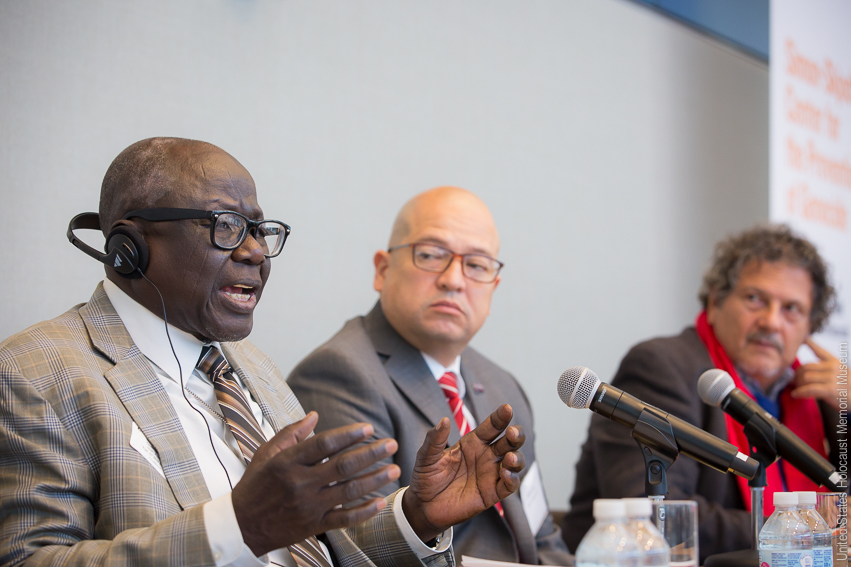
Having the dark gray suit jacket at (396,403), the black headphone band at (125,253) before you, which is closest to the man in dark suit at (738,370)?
the dark gray suit jacket at (396,403)

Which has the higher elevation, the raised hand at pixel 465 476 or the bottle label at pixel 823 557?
the raised hand at pixel 465 476

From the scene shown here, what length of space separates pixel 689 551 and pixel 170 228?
3.71 ft

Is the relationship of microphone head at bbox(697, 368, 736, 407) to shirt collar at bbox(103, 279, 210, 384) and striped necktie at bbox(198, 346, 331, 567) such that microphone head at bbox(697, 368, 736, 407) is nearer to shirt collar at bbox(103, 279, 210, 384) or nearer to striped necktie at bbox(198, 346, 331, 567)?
striped necktie at bbox(198, 346, 331, 567)

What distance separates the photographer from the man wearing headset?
112 centimetres

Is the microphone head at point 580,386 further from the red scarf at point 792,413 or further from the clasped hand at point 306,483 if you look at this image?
the red scarf at point 792,413

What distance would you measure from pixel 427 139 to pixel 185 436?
1973 mm

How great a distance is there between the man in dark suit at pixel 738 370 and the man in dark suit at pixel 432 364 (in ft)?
1.08

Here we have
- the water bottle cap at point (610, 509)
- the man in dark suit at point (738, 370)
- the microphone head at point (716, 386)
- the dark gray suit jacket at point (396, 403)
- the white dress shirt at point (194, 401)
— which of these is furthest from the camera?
the man in dark suit at point (738, 370)

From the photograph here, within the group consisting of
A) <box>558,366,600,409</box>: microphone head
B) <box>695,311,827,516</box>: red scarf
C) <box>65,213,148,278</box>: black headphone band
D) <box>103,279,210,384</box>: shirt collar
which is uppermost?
<box>65,213,148,278</box>: black headphone band

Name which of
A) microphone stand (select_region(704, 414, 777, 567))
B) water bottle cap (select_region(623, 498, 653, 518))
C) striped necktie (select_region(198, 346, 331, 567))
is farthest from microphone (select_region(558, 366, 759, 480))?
striped necktie (select_region(198, 346, 331, 567))

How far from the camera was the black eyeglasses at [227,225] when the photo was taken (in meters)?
1.49

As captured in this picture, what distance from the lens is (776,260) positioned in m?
2.91

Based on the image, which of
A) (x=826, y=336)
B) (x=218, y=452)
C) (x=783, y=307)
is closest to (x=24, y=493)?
(x=218, y=452)

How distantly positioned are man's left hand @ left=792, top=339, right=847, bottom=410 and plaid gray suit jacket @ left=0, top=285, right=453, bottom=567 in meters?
2.36
